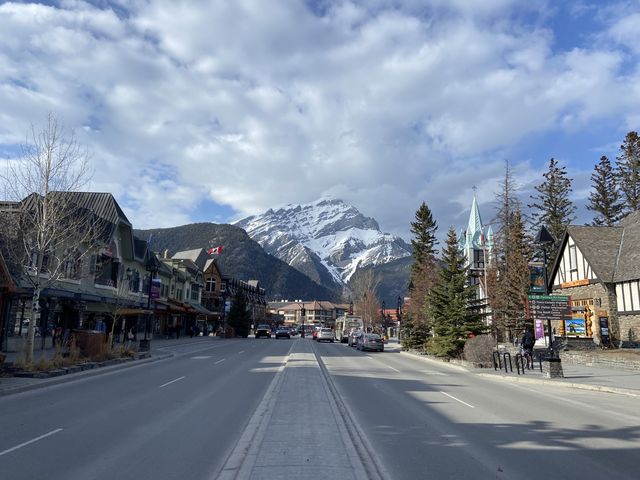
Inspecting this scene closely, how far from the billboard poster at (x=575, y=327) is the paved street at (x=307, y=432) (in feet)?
67.4

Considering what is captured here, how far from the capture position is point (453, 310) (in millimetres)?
28516

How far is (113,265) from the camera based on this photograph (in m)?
39.0

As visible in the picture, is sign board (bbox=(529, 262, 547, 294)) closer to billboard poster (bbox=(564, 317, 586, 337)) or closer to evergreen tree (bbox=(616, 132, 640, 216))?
billboard poster (bbox=(564, 317, 586, 337))

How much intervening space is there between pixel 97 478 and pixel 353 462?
3152 millimetres

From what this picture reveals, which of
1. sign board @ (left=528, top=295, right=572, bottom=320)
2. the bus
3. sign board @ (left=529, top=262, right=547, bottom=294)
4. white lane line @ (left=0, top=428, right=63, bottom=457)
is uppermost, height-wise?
sign board @ (left=529, top=262, right=547, bottom=294)

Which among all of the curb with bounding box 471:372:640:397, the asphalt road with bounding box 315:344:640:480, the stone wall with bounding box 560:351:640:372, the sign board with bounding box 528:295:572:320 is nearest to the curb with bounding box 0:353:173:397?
the asphalt road with bounding box 315:344:640:480

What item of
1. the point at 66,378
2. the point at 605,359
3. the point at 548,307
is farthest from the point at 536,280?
the point at 66,378

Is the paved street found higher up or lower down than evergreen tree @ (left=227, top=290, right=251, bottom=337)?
lower down

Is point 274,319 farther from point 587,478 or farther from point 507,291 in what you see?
point 587,478

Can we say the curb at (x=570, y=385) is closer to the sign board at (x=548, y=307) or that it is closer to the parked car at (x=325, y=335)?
the sign board at (x=548, y=307)

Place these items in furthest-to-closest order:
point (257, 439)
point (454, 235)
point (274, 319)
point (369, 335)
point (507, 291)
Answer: point (274, 319)
point (369, 335)
point (507, 291)
point (454, 235)
point (257, 439)

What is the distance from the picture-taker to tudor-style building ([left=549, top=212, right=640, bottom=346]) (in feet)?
101

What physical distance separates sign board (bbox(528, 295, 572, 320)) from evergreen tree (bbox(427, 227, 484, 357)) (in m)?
6.51

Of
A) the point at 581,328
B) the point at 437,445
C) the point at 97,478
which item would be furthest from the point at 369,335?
the point at 97,478
